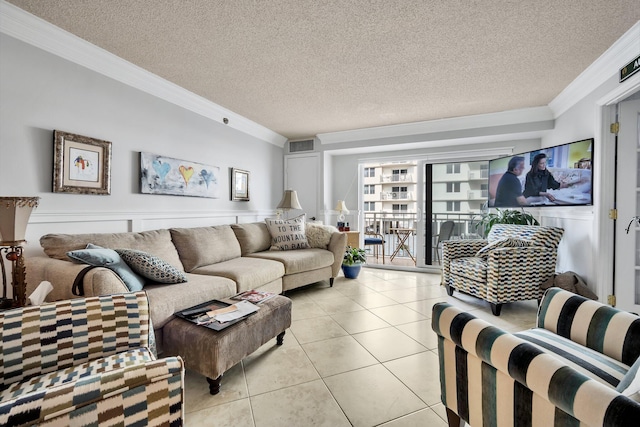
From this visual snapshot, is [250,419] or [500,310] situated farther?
[500,310]

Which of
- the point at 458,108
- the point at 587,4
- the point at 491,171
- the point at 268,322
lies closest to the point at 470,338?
the point at 268,322

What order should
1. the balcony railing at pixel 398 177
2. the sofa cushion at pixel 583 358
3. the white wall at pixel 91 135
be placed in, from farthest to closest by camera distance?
the balcony railing at pixel 398 177
the white wall at pixel 91 135
the sofa cushion at pixel 583 358

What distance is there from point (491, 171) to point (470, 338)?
12.4 ft

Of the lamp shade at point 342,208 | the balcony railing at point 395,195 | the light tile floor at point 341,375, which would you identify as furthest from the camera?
the balcony railing at point 395,195

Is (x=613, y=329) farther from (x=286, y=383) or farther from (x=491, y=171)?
(x=491, y=171)

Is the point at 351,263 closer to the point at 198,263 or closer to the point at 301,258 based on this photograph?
the point at 301,258

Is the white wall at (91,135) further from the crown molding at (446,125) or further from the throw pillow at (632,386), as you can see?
the throw pillow at (632,386)

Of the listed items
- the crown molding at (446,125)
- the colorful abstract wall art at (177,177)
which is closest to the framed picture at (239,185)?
the colorful abstract wall art at (177,177)

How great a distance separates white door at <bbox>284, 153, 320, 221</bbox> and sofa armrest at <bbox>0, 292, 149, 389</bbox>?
4031 millimetres

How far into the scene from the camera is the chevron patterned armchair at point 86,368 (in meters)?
0.77

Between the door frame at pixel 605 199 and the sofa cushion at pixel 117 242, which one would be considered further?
the door frame at pixel 605 199

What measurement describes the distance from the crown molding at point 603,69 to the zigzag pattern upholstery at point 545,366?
2.15 m

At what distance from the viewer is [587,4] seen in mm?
1827

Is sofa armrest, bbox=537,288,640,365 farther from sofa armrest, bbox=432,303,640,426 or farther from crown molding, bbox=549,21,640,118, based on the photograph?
crown molding, bbox=549,21,640,118
